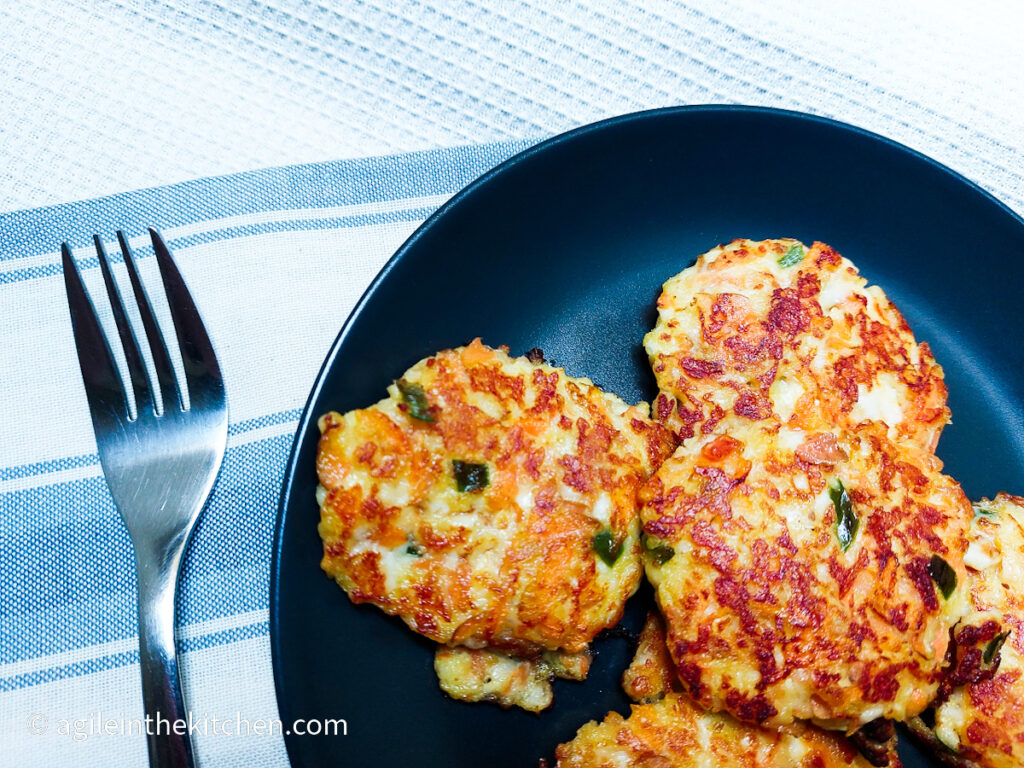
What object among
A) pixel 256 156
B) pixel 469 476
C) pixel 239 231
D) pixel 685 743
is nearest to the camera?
pixel 469 476

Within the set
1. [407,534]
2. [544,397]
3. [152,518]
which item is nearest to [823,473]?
[544,397]

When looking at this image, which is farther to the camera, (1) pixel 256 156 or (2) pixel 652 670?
(1) pixel 256 156

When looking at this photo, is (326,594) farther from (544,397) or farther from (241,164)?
(241,164)

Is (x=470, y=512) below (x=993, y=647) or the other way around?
the other way around

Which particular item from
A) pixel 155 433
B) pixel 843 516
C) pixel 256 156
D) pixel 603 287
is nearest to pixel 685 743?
pixel 843 516

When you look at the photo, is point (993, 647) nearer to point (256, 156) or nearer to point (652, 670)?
point (652, 670)

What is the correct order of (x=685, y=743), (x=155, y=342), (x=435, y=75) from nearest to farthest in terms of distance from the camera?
(x=685, y=743) < (x=155, y=342) < (x=435, y=75)

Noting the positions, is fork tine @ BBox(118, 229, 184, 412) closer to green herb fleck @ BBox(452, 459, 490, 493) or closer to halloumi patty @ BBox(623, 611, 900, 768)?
green herb fleck @ BBox(452, 459, 490, 493)

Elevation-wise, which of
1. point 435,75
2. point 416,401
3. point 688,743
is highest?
point 435,75
